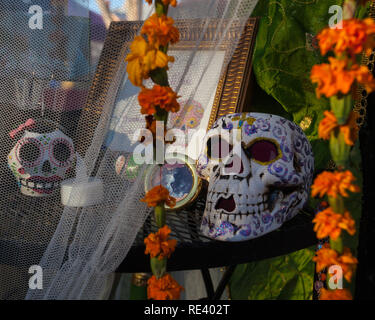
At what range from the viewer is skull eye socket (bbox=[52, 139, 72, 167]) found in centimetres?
86

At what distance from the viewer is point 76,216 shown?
798mm

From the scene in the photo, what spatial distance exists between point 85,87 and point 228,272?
549 millimetres

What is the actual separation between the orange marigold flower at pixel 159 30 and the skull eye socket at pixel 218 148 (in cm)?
34

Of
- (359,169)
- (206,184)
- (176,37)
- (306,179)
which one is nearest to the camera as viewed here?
(176,37)

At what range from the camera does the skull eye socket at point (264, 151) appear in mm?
887

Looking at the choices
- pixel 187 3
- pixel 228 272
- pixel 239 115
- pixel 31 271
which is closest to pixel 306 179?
pixel 239 115

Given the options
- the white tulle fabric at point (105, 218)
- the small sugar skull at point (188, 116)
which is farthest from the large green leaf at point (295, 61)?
the white tulle fabric at point (105, 218)

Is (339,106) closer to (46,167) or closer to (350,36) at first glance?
(350,36)

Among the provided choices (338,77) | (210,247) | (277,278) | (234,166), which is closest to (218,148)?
(234,166)

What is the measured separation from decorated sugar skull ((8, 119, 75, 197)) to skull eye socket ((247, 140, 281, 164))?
1.18ft

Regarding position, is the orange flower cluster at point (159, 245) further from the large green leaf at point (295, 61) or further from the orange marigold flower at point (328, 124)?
the large green leaf at point (295, 61)

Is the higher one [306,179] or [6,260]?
[306,179]

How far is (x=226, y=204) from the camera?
33.2 inches

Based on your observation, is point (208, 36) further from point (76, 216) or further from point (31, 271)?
point (31, 271)
